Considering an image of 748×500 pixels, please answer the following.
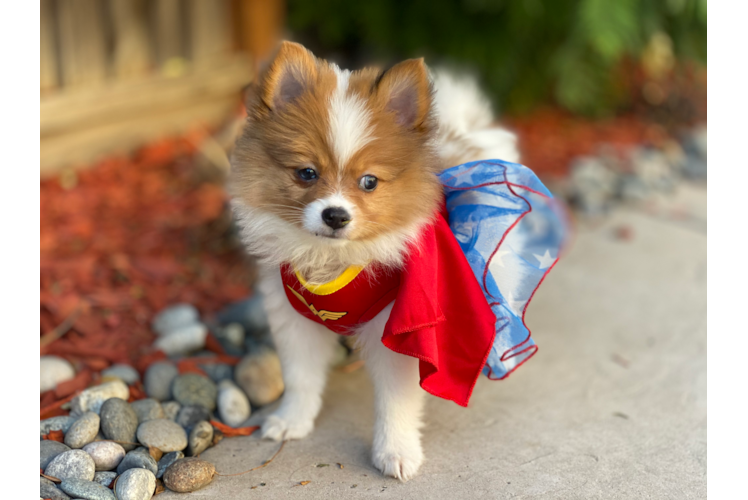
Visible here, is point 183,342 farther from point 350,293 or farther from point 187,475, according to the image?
point 350,293

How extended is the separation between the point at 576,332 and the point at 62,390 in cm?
281

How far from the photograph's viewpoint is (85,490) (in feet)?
7.77

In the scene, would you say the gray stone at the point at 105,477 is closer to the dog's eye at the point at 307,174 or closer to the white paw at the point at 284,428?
the white paw at the point at 284,428

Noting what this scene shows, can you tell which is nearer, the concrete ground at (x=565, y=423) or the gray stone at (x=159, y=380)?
the concrete ground at (x=565, y=423)

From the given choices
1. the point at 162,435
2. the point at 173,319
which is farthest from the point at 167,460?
the point at 173,319

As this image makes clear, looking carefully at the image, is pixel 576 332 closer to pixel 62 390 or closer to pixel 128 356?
pixel 128 356

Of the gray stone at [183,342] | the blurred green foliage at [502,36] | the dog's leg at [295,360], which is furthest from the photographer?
the blurred green foliage at [502,36]

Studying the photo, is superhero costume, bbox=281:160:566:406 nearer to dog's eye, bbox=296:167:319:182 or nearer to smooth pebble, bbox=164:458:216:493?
dog's eye, bbox=296:167:319:182

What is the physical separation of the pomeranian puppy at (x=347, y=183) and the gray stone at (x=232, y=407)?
0.61 metres

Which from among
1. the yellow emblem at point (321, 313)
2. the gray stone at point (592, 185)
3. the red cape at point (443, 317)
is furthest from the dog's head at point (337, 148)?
the gray stone at point (592, 185)

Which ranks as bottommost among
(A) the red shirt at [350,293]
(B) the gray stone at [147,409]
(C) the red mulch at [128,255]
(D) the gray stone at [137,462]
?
(C) the red mulch at [128,255]

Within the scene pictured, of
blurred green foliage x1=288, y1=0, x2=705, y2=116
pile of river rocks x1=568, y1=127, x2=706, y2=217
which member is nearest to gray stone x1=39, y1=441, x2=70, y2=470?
pile of river rocks x1=568, y1=127, x2=706, y2=217

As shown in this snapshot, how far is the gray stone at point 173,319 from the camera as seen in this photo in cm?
361

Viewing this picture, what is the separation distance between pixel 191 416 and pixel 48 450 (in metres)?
0.59
